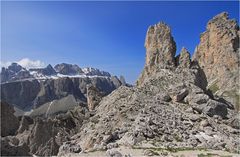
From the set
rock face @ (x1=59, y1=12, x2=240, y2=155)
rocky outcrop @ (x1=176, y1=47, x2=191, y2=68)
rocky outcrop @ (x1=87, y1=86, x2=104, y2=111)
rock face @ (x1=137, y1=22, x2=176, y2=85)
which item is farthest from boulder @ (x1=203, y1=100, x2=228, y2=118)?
rocky outcrop @ (x1=87, y1=86, x2=104, y2=111)

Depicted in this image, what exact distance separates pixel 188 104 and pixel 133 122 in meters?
12.6

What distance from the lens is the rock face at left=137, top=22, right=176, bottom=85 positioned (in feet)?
306

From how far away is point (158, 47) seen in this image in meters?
103

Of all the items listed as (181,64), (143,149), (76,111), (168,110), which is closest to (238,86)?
(76,111)

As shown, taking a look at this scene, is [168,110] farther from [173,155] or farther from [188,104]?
[173,155]

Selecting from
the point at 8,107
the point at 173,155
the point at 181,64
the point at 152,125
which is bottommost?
the point at 173,155

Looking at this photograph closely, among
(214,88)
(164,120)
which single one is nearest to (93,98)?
(164,120)

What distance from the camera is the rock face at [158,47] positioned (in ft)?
306

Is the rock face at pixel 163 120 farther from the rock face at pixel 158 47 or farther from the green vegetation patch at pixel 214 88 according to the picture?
the green vegetation patch at pixel 214 88

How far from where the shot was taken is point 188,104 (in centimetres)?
5878

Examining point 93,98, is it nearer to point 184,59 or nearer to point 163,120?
point 184,59

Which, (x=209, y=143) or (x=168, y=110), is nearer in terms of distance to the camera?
(x=209, y=143)

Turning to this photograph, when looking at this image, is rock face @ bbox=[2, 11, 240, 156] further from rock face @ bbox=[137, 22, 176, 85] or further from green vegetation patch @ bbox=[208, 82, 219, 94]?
green vegetation patch @ bbox=[208, 82, 219, 94]

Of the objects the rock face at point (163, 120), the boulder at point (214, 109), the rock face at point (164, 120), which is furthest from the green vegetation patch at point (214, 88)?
the boulder at point (214, 109)
